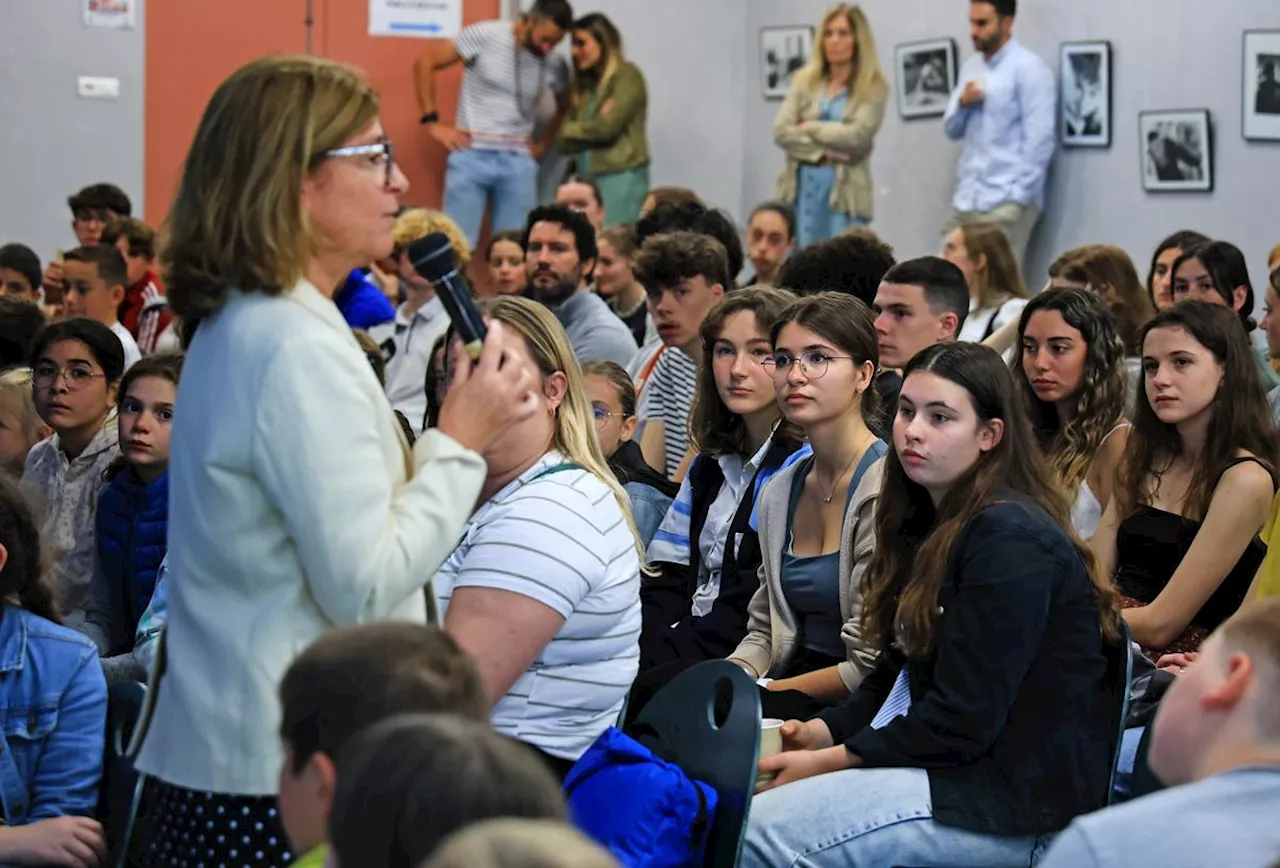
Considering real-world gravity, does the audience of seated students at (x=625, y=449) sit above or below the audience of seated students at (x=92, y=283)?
below

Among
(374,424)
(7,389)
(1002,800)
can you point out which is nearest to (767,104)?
(7,389)

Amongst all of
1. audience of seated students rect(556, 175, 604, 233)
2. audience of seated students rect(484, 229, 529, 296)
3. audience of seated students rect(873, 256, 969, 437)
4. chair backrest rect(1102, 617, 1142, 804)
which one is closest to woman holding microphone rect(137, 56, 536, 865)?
chair backrest rect(1102, 617, 1142, 804)

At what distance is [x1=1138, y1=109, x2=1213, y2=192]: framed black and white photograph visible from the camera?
25.5 ft

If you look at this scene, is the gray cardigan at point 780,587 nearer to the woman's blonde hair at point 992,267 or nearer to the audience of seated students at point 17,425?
the audience of seated students at point 17,425

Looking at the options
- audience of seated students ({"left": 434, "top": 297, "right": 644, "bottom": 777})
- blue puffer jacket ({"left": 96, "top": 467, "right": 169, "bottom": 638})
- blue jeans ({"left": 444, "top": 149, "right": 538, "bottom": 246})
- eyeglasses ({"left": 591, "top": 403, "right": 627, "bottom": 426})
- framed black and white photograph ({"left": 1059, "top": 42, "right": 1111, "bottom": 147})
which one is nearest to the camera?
audience of seated students ({"left": 434, "top": 297, "right": 644, "bottom": 777})

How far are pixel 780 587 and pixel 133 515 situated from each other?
56.7 inches

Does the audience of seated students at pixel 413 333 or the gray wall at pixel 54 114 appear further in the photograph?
the gray wall at pixel 54 114

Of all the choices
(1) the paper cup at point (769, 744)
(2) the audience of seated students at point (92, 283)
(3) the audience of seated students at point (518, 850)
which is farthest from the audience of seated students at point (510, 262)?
(3) the audience of seated students at point (518, 850)

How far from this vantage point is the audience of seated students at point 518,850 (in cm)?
104

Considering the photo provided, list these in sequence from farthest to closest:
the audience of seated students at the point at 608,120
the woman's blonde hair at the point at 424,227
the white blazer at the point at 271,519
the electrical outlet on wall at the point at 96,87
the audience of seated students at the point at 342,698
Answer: the audience of seated students at the point at 608,120 → the electrical outlet on wall at the point at 96,87 → the woman's blonde hair at the point at 424,227 → the white blazer at the point at 271,519 → the audience of seated students at the point at 342,698

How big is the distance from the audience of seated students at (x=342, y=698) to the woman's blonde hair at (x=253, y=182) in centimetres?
42

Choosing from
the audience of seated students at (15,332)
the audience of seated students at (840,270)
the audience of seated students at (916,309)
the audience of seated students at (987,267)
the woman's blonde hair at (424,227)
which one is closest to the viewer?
the audience of seated students at (916,309)

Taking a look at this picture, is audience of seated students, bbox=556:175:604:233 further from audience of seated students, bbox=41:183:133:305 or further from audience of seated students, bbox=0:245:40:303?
audience of seated students, bbox=0:245:40:303

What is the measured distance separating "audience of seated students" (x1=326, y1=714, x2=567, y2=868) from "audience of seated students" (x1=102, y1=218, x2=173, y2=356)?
613cm
